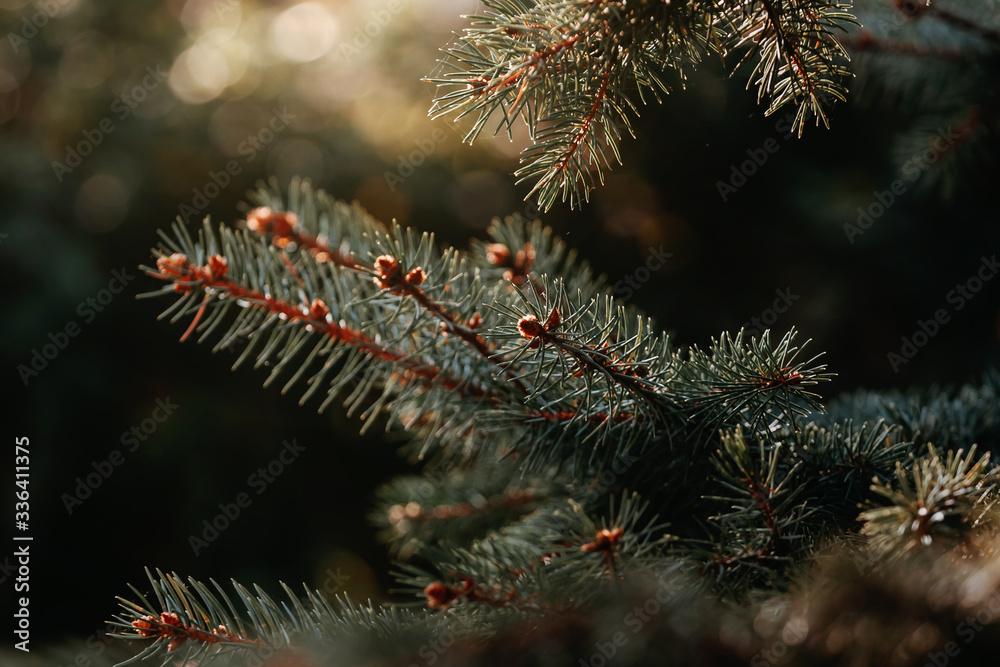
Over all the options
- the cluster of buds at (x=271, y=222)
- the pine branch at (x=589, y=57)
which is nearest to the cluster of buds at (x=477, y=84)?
the pine branch at (x=589, y=57)

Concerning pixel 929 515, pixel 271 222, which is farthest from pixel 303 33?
pixel 929 515

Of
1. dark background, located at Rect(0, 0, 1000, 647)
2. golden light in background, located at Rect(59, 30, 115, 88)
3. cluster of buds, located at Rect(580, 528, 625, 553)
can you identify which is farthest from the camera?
golden light in background, located at Rect(59, 30, 115, 88)

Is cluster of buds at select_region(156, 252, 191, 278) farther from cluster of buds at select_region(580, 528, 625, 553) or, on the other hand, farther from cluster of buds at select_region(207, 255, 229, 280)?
cluster of buds at select_region(580, 528, 625, 553)

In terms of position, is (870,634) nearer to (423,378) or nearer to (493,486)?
(423,378)

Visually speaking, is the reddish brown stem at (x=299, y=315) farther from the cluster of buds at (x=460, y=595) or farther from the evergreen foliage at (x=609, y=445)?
the cluster of buds at (x=460, y=595)

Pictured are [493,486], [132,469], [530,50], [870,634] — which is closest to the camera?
[870,634]

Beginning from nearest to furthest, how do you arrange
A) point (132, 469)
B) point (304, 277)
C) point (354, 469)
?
point (304, 277) → point (132, 469) → point (354, 469)

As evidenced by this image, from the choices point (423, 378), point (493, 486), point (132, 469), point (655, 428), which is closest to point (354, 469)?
point (132, 469)

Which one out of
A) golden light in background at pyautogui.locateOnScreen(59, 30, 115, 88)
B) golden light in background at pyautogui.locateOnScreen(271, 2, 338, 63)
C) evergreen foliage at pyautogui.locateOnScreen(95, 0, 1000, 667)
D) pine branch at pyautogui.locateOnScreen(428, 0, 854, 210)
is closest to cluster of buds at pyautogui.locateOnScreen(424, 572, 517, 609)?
evergreen foliage at pyautogui.locateOnScreen(95, 0, 1000, 667)

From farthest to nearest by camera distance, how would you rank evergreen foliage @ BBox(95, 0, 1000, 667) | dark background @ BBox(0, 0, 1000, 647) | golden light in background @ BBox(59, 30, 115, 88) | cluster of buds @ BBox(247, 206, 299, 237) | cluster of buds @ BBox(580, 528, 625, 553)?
golden light in background @ BBox(59, 30, 115, 88) < dark background @ BBox(0, 0, 1000, 647) < cluster of buds @ BBox(247, 206, 299, 237) < cluster of buds @ BBox(580, 528, 625, 553) < evergreen foliage @ BBox(95, 0, 1000, 667)

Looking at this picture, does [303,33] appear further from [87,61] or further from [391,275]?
[391,275]
